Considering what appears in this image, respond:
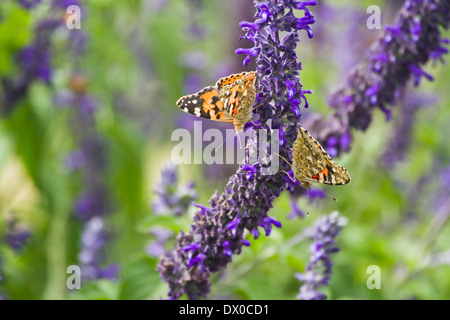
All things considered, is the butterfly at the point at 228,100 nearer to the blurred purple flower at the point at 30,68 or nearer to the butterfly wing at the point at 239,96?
the butterfly wing at the point at 239,96

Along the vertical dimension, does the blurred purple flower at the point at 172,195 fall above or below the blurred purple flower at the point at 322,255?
above

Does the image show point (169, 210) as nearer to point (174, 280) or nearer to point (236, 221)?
point (174, 280)

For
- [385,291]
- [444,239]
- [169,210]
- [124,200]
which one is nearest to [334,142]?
[169,210]

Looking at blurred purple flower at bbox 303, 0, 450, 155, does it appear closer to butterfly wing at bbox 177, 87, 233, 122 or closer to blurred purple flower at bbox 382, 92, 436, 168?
butterfly wing at bbox 177, 87, 233, 122

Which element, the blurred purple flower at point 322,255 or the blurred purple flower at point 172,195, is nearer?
the blurred purple flower at point 322,255

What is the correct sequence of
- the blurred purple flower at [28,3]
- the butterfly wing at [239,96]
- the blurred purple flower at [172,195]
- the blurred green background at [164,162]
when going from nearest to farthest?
the butterfly wing at [239,96], the blurred purple flower at [172,195], the blurred green background at [164,162], the blurred purple flower at [28,3]

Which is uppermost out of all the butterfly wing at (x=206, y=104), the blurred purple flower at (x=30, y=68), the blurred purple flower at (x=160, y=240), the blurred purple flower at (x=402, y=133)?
the blurred purple flower at (x=30, y=68)

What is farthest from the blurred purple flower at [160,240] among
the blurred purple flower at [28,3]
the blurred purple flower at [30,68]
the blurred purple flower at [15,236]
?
the blurred purple flower at [28,3]

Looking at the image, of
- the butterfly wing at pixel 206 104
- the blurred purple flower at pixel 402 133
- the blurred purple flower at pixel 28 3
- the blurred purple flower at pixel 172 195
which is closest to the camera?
the butterfly wing at pixel 206 104
